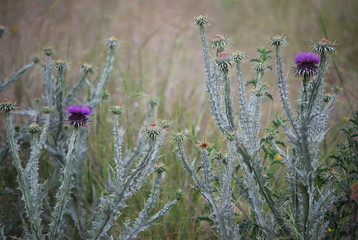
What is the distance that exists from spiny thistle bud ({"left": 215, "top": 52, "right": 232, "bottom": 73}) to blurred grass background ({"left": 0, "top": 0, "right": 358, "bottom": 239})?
1.08 metres

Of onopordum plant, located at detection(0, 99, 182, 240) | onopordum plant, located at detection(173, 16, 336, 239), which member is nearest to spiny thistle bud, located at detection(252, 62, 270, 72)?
onopordum plant, located at detection(173, 16, 336, 239)

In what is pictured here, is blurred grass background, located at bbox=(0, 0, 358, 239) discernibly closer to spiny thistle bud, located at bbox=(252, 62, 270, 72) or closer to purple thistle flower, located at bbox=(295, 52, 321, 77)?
spiny thistle bud, located at bbox=(252, 62, 270, 72)

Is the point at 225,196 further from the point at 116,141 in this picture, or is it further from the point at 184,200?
the point at 184,200

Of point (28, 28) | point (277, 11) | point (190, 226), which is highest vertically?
point (277, 11)

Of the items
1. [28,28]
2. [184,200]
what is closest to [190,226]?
[184,200]

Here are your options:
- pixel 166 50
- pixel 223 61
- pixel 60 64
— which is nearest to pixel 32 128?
pixel 60 64

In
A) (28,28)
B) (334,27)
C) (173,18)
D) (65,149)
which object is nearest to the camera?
(65,149)

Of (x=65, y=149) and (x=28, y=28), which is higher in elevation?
(x=28, y=28)

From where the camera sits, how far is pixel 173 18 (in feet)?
20.6

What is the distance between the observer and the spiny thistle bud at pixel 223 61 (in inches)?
78.4

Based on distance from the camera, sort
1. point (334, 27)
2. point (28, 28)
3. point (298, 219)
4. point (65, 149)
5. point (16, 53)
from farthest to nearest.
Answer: point (334, 27), point (28, 28), point (16, 53), point (65, 149), point (298, 219)

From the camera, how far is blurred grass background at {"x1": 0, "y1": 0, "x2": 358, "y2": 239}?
3211mm

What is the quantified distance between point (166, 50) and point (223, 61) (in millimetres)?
3708

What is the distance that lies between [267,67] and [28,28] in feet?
12.2
